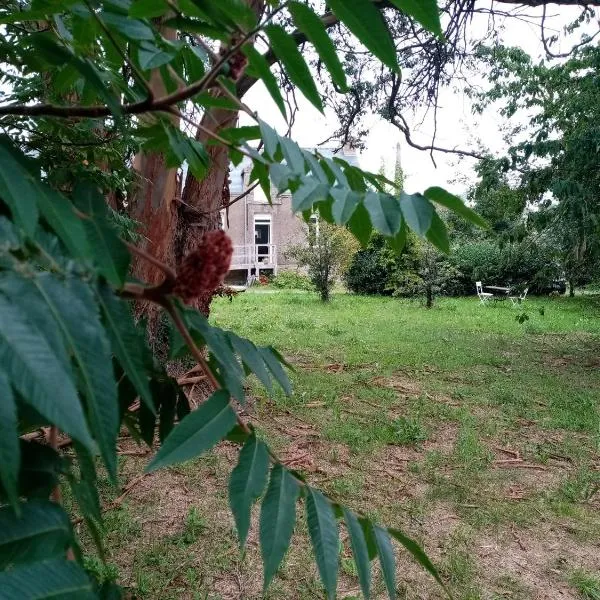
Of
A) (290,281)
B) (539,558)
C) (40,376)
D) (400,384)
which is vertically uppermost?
(40,376)

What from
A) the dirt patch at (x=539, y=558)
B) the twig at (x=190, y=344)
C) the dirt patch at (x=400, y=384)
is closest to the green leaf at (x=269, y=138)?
the twig at (x=190, y=344)

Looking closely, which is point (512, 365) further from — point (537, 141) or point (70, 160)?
point (70, 160)

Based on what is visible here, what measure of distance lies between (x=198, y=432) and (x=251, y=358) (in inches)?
11.1

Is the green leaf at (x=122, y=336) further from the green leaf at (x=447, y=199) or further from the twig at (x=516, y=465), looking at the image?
the twig at (x=516, y=465)

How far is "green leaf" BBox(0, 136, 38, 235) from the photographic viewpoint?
1.59 ft

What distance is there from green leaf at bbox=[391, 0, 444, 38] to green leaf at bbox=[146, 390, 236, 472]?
542 millimetres

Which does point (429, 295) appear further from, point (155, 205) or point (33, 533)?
point (33, 533)

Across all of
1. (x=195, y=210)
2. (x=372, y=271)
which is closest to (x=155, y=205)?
(x=195, y=210)

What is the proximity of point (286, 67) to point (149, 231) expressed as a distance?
3.06 m

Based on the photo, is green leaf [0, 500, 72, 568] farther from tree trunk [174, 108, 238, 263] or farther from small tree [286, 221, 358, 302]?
small tree [286, 221, 358, 302]

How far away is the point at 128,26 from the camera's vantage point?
719 millimetres

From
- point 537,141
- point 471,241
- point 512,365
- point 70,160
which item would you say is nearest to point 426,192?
point 70,160

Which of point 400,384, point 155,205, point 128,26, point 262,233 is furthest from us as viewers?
point 262,233

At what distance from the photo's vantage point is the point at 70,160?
6.25 feet
